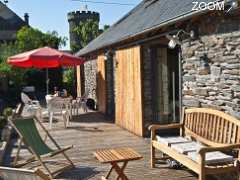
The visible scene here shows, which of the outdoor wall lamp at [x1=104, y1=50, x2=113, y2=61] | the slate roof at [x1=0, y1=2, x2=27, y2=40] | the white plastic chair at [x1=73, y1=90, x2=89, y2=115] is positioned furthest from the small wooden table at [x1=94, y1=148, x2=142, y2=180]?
the slate roof at [x1=0, y1=2, x2=27, y2=40]

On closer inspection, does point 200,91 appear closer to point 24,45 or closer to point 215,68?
point 215,68

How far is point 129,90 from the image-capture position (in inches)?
420

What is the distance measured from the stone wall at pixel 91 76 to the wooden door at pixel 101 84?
35.7 inches

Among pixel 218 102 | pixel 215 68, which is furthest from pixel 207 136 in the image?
pixel 215 68

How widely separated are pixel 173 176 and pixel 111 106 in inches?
328

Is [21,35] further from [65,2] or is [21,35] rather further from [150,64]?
[150,64]

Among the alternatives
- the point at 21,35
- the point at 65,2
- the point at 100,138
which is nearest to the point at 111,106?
the point at 100,138

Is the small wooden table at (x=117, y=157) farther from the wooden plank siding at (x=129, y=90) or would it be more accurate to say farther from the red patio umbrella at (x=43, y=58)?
the red patio umbrella at (x=43, y=58)

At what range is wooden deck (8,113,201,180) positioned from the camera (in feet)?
21.4

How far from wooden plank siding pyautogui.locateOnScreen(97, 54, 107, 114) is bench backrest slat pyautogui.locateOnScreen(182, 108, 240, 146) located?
7961 mm

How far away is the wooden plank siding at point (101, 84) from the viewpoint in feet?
48.5

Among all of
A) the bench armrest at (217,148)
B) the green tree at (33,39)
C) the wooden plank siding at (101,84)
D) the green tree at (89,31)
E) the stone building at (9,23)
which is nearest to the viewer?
the bench armrest at (217,148)

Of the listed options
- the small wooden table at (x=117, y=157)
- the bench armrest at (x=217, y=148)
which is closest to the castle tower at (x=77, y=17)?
the small wooden table at (x=117, y=157)

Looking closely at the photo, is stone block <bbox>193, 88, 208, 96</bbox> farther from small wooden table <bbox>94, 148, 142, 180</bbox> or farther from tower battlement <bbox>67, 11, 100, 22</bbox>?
tower battlement <bbox>67, 11, 100, 22</bbox>
